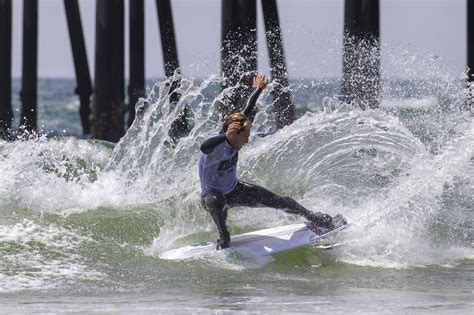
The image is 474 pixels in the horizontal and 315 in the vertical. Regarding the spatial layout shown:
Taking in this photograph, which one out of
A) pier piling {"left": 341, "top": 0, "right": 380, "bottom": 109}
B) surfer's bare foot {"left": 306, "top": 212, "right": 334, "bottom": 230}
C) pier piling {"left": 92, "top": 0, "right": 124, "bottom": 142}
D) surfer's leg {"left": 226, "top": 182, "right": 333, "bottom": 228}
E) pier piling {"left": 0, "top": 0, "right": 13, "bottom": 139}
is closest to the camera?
surfer's leg {"left": 226, "top": 182, "right": 333, "bottom": 228}

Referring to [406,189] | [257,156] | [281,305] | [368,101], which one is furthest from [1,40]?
[281,305]

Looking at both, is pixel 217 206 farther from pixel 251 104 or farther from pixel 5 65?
pixel 5 65

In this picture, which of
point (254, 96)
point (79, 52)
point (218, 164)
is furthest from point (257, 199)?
point (79, 52)

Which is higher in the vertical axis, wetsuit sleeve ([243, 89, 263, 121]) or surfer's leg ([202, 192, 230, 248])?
wetsuit sleeve ([243, 89, 263, 121])

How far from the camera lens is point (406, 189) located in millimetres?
10133

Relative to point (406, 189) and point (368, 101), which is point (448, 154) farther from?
point (368, 101)

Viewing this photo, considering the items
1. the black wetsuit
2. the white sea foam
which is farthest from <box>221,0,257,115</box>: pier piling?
the black wetsuit

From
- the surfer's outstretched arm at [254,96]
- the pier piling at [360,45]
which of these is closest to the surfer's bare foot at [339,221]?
the surfer's outstretched arm at [254,96]

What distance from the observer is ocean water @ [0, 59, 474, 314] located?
26.6 ft

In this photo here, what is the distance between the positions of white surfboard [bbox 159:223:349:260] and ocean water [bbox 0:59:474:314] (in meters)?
0.11

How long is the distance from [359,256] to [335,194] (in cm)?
189

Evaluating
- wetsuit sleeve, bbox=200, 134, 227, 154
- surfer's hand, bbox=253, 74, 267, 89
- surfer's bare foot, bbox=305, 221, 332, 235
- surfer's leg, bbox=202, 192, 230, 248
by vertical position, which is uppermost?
surfer's hand, bbox=253, 74, 267, 89

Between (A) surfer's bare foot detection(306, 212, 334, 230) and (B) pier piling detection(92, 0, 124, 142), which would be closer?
(A) surfer's bare foot detection(306, 212, 334, 230)

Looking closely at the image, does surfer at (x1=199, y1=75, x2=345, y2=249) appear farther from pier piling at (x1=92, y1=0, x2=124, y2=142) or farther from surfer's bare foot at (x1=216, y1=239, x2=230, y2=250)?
pier piling at (x1=92, y1=0, x2=124, y2=142)
